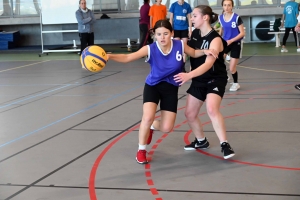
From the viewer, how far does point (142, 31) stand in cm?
1794

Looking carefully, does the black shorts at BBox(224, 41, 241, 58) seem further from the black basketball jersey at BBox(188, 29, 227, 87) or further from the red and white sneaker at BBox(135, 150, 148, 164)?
the red and white sneaker at BBox(135, 150, 148, 164)

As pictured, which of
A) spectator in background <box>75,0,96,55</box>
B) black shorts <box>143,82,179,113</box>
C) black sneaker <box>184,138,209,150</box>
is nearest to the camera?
black shorts <box>143,82,179,113</box>

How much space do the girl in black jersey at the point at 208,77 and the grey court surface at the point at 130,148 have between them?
1.20 feet

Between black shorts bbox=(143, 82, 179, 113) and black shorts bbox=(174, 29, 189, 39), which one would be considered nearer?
black shorts bbox=(143, 82, 179, 113)

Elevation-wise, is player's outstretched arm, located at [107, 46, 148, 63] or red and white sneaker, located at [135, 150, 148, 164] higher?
player's outstretched arm, located at [107, 46, 148, 63]

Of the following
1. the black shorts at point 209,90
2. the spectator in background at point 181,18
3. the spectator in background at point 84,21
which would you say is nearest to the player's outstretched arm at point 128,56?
the black shorts at point 209,90

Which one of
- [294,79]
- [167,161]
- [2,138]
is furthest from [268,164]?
[294,79]

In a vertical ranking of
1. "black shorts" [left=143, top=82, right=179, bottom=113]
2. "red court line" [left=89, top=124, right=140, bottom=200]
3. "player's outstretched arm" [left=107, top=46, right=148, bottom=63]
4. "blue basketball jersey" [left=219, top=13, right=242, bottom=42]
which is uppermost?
"blue basketball jersey" [left=219, top=13, right=242, bottom=42]

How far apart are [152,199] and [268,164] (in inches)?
61.1

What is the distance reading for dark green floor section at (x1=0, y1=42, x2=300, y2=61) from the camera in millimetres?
17734

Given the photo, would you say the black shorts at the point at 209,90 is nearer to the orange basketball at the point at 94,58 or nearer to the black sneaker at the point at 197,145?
the black sneaker at the point at 197,145

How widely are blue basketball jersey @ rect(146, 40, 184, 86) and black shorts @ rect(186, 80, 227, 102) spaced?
37cm

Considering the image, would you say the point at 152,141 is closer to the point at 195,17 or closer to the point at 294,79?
the point at 195,17

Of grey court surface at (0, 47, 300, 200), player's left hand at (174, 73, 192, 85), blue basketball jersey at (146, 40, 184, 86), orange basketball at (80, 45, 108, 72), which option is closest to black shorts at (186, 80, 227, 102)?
A: blue basketball jersey at (146, 40, 184, 86)
